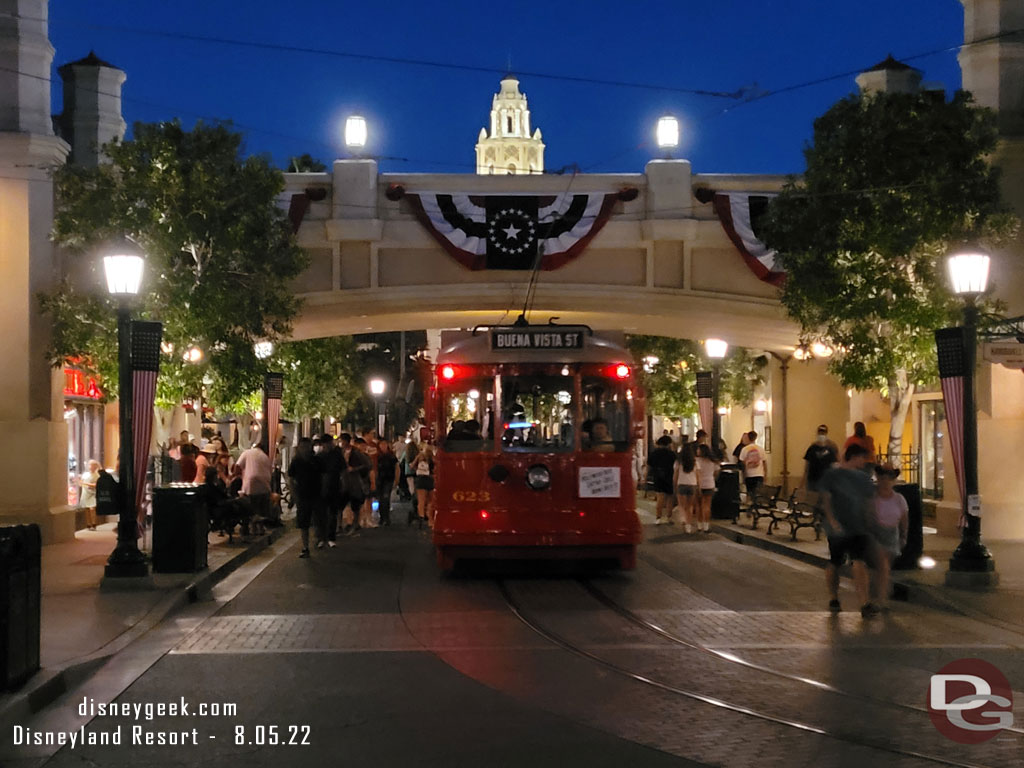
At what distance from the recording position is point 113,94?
80.4 ft

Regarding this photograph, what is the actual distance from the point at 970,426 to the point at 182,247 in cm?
1120

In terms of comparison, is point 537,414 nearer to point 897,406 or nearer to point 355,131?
point 897,406

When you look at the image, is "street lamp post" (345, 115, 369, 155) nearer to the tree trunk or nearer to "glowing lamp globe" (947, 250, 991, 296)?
the tree trunk

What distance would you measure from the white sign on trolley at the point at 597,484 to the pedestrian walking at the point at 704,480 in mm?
7278

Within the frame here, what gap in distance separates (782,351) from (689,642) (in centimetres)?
2442

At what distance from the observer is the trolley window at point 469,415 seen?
1644 centimetres

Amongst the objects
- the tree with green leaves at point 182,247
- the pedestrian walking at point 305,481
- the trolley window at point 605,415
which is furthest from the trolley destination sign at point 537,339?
the tree with green leaves at point 182,247

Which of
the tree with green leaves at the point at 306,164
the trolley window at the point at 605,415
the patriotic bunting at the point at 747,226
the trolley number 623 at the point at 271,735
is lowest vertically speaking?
the trolley number 623 at the point at 271,735

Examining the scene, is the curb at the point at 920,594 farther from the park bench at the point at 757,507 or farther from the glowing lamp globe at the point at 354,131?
the glowing lamp globe at the point at 354,131

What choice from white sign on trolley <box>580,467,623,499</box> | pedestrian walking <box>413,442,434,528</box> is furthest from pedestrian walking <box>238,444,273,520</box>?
white sign on trolley <box>580,467,623,499</box>

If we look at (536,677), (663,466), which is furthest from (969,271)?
(663,466)

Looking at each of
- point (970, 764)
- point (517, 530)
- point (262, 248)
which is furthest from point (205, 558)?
point (970, 764)

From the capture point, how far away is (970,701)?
916cm

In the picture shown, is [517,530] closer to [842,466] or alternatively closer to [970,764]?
[842,466]
